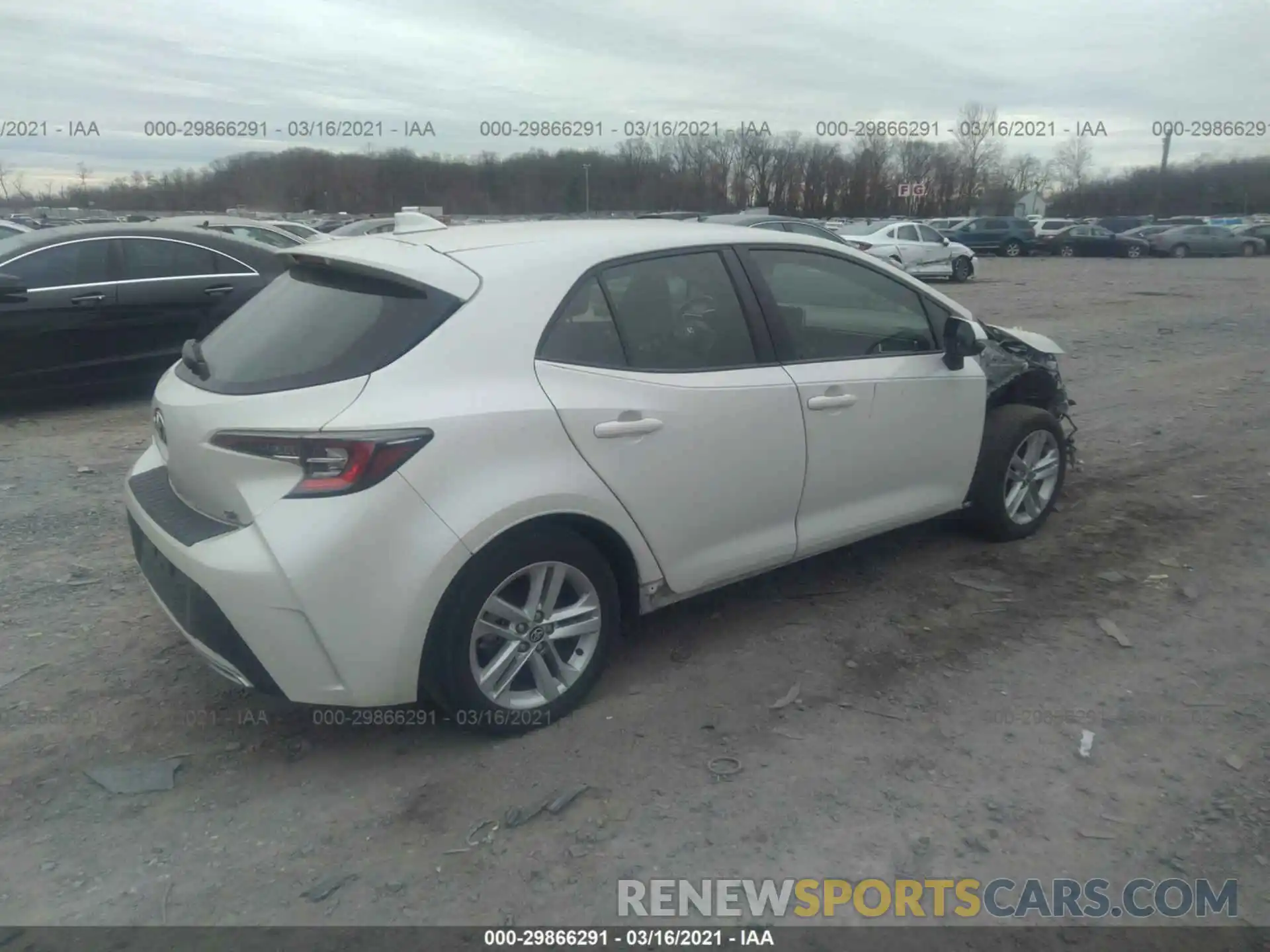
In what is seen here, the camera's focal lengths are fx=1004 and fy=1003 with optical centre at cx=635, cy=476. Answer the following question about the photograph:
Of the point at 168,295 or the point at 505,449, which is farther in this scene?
the point at 168,295

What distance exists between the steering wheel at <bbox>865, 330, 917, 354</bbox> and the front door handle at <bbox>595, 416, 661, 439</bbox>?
131 cm

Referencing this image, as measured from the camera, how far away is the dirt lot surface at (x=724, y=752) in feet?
9.23

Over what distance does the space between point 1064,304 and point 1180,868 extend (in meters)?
16.7

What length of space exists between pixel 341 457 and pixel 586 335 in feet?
3.29

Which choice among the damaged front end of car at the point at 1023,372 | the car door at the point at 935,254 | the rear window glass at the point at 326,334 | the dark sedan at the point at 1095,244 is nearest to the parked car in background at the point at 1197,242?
the dark sedan at the point at 1095,244

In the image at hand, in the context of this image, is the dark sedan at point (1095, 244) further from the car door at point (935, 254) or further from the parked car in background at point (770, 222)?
the parked car in background at point (770, 222)

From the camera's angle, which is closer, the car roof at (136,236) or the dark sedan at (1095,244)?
the car roof at (136,236)

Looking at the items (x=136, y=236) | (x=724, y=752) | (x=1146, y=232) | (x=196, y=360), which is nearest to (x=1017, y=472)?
(x=724, y=752)

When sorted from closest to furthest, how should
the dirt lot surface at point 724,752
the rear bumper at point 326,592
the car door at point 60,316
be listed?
the dirt lot surface at point 724,752, the rear bumper at point 326,592, the car door at point 60,316

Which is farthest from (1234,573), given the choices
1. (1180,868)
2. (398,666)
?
(398,666)

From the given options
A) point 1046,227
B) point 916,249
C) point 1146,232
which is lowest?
point 916,249

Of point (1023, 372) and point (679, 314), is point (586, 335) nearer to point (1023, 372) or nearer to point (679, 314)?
point (679, 314)

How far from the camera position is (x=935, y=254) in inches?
956

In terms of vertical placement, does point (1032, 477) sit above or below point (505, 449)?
below
